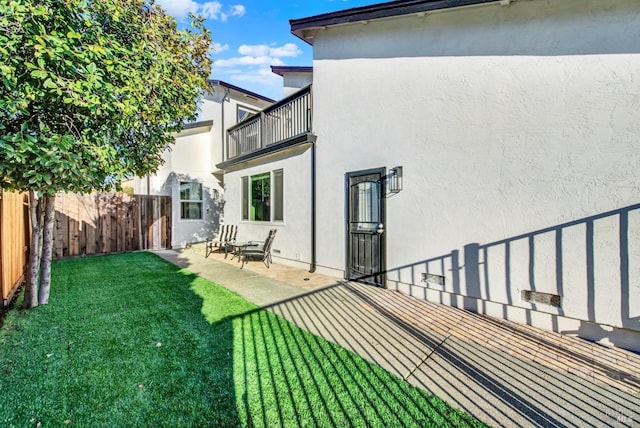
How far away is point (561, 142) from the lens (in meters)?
3.74

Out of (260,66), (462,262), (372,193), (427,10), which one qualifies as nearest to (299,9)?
(260,66)

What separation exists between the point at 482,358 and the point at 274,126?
27.0ft

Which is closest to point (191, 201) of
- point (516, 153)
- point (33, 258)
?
point (33, 258)

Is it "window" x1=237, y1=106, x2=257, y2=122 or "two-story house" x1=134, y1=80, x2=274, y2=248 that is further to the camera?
"window" x1=237, y1=106, x2=257, y2=122

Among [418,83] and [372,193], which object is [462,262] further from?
[418,83]

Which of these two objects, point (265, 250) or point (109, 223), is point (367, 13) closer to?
point (265, 250)

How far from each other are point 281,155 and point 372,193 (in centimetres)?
362

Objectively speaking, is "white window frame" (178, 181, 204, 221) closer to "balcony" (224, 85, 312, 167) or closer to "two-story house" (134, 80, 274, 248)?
"two-story house" (134, 80, 274, 248)

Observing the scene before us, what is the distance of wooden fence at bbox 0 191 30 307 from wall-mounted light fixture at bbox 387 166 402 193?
6.22 metres

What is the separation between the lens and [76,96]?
3043 mm

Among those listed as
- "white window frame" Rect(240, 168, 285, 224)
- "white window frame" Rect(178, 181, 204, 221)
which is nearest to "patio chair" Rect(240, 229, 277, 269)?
"white window frame" Rect(240, 168, 285, 224)

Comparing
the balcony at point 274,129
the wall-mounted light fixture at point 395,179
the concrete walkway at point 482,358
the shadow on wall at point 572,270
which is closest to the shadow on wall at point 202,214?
the balcony at point 274,129

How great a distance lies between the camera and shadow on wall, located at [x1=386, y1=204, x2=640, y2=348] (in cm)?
333

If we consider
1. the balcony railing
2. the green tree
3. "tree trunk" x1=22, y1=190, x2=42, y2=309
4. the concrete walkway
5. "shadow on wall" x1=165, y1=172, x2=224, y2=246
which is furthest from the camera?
"shadow on wall" x1=165, y1=172, x2=224, y2=246
